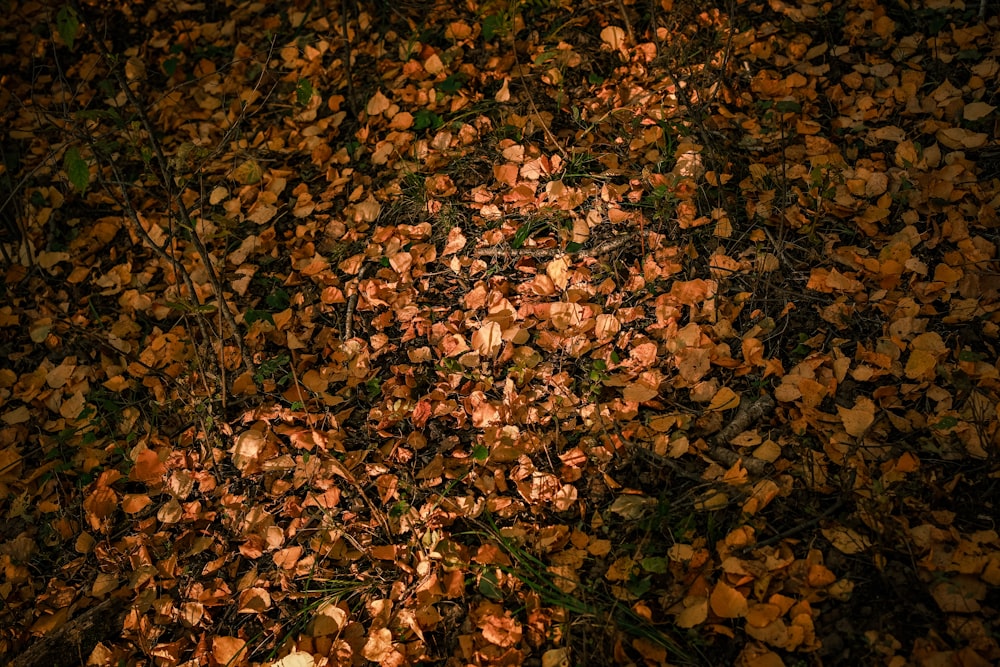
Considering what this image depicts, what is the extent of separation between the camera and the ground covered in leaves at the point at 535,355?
1691mm

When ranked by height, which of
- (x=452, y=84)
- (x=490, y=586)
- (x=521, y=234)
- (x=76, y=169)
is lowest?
(x=490, y=586)

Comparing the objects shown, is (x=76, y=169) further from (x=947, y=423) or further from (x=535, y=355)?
(x=947, y=423)

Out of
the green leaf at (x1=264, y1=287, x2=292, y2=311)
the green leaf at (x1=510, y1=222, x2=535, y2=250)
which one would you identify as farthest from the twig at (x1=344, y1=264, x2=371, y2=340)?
the green leaf at (x1=510, y1=222, x2=535, y2=250)

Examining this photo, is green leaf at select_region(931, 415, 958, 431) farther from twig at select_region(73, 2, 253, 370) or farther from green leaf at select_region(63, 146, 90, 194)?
green leaf at select_region(63, 146, 90, 194)

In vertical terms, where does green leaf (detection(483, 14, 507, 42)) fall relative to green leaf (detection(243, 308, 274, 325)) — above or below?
above

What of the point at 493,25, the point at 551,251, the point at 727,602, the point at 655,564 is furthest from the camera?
the point at 493,25

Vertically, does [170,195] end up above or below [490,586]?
above

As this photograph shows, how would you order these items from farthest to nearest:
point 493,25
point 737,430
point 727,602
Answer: point 493,25 → point 737,430 → point 727,602

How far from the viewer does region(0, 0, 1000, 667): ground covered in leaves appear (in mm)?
1691

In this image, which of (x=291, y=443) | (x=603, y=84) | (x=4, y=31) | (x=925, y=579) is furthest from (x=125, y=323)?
(x=925, y=579)

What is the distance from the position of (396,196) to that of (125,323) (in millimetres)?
1208

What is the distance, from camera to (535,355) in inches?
86.8

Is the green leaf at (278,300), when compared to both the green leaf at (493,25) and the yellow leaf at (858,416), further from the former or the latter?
the yellow leaf at (858,416)

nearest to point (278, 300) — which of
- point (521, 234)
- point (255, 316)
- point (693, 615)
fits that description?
point (255, 316)
